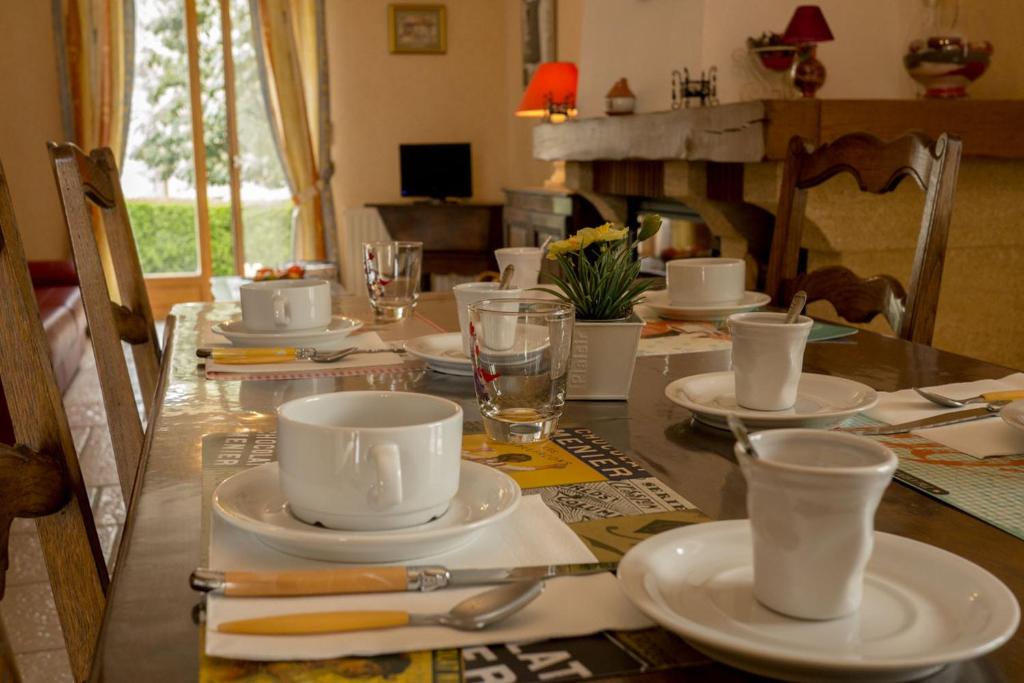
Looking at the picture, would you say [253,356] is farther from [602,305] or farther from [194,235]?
[194,235]

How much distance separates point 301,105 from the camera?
6.84 m

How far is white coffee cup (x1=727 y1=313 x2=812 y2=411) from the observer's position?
3.14 ft

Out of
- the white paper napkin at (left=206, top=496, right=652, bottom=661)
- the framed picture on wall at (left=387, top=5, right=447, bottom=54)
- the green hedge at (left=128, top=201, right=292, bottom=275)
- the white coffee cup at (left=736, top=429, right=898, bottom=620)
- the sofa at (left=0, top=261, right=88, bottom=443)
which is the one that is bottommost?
the sofa at (left=0, top=261, right=88, bottom=443)

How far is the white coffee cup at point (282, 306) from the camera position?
1.38 m

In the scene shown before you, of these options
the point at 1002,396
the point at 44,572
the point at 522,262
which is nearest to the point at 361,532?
the point at 1002,396

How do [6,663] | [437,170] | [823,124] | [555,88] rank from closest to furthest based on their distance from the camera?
[6,663] < [823,124] < [555,88] < [437,170]

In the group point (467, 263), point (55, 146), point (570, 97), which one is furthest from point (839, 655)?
point (467, 263)

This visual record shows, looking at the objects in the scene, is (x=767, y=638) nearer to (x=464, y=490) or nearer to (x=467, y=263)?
(x=464, y=490)

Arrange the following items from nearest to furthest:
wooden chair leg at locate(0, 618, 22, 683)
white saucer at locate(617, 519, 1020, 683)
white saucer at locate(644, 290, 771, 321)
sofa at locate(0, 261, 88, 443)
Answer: white saucer at locate(617, 519, 1020, 683)
wooden chair leg at locate(0, 618, 22, 683)
white saucer at locate(644, 290, 771, 321)
sofa at locate(0, 261, 88, 443)

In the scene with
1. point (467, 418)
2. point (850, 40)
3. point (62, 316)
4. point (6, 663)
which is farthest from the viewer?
point (62, 316)

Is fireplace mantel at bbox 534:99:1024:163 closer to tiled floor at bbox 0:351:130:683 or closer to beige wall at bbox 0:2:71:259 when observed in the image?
tiled floor at bbox 0:351:130:683

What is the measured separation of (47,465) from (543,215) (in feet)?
13.7

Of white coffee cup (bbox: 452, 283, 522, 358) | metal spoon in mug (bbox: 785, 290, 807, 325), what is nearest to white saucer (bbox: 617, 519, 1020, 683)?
metal spoon in mug (bbox: 785, 290, 807, 325)

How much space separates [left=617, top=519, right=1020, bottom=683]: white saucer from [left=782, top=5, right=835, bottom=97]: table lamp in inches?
114
